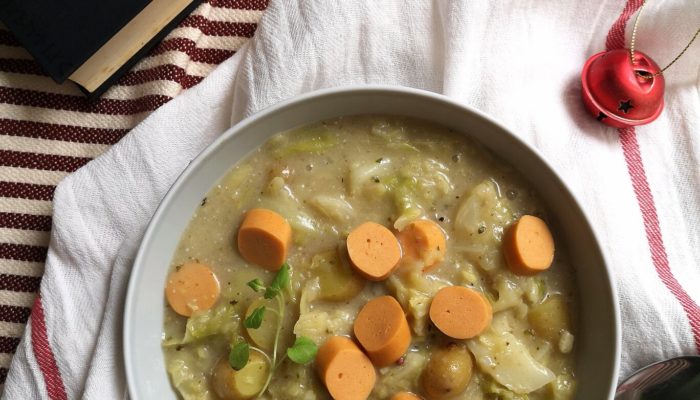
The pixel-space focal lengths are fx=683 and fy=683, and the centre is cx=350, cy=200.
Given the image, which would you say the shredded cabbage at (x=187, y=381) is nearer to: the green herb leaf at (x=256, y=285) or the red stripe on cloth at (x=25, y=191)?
the green herb leaf at (x=256, y=285)

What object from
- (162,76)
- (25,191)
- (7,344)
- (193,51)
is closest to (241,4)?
(193,51)

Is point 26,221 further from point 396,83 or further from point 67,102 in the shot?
point 396,83

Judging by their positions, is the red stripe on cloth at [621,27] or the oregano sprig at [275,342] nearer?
the oregano sprig at [275,342]

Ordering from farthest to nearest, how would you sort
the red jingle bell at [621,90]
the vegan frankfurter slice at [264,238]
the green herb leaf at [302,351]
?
the red jingle bell at [621,90] < the vegan frankfurter slice at [264,238] < the green herb leaf at [302,351]

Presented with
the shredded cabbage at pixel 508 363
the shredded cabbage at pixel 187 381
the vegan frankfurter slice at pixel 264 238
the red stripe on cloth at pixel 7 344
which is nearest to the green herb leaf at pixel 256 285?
the vegan frankfurter slice at pixel 264 238

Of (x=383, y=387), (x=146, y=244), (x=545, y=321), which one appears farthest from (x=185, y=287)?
(x=545, y=321)

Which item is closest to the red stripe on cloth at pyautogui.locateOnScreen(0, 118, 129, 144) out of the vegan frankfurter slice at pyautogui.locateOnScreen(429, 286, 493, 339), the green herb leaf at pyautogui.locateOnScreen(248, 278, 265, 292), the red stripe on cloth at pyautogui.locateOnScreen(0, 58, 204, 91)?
the red stripe on cloth at pyautogui.locateOnScreen(0, 58, 204, 91)

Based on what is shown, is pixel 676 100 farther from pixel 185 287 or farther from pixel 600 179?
pixel 185 287
